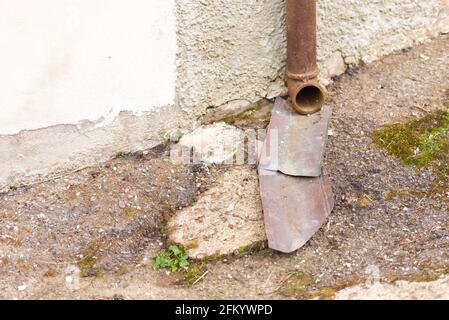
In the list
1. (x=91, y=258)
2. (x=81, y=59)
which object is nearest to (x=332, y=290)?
(x=91, y=258)

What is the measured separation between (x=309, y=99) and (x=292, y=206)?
54cm

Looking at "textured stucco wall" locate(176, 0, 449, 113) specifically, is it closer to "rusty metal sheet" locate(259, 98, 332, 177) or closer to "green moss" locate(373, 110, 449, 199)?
"rusty metal sheet" locate(259, 98, 332, 177)

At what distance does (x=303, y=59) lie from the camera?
9.67ft

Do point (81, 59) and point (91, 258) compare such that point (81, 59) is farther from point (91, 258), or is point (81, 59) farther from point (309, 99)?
point (309, 99)

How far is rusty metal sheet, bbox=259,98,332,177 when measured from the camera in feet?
9.35

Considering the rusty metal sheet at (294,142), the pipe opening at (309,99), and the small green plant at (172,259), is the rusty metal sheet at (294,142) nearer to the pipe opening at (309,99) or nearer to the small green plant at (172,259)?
the pipe opening at (309,99)

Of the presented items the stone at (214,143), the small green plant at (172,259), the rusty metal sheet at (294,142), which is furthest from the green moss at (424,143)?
the small green plant at (172,259)

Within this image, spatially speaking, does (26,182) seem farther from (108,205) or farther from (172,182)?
(172,182)

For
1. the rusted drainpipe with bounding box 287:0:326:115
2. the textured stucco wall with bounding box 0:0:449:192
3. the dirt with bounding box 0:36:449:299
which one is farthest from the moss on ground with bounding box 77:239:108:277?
the rusted drainpipe with bounding box 287:0:326:115

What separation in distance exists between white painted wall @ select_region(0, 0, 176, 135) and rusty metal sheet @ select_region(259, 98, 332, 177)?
0.45m

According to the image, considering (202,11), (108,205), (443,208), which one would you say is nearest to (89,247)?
(108,205)

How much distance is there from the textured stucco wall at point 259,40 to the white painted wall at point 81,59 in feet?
0.30

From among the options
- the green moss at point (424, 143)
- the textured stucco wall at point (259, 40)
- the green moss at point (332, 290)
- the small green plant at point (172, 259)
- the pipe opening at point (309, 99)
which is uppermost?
the textured stucco wall at point (259, 40)

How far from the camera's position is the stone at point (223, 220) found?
2.64m
